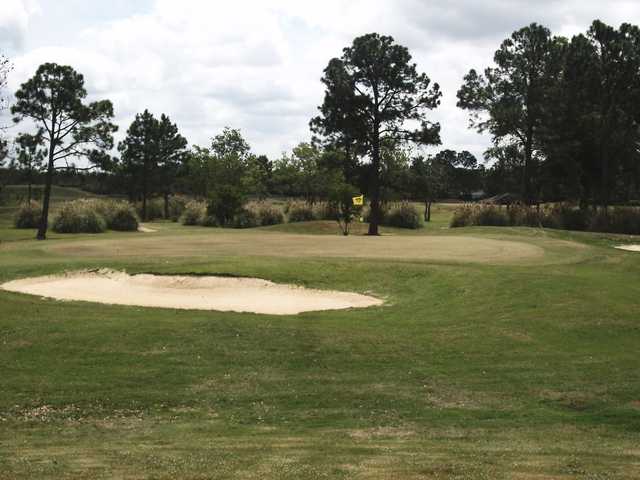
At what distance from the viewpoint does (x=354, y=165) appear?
6072 centimetres

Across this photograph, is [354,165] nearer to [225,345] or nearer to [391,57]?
[391,57]

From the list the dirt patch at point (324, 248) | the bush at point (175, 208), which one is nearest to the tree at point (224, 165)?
the bush at point (175, 208)

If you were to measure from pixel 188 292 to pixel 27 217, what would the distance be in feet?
142

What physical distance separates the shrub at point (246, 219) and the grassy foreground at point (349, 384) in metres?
43.0

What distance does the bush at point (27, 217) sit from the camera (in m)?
62.8

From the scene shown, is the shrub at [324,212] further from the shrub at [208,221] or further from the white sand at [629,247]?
the white sand at [629,247]

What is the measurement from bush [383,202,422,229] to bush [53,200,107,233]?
23.9 m

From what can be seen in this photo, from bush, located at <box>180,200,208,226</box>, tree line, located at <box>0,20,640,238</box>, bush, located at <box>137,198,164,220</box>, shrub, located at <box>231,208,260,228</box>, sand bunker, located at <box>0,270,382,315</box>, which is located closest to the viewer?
sand bunker, located at <box>0,270,382,315</box>

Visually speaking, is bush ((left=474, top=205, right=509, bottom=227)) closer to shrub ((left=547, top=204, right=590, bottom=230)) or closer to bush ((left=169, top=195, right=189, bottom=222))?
shrub ((left=547, top=204, right=590, bottom=230))

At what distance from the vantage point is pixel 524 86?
64062mm

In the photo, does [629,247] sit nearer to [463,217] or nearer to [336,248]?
[336,248]

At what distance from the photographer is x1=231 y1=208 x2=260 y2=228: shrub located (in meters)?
68.8

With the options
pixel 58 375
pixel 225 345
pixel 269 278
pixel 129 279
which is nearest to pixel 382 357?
pixel 225 345

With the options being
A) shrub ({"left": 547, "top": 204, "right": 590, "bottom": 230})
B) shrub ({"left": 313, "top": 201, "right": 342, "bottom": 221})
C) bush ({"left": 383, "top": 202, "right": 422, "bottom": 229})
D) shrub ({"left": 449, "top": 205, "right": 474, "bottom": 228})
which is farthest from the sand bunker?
shrub ({"left": 313, "top": 201, "right": 342, "bottom": 221})
